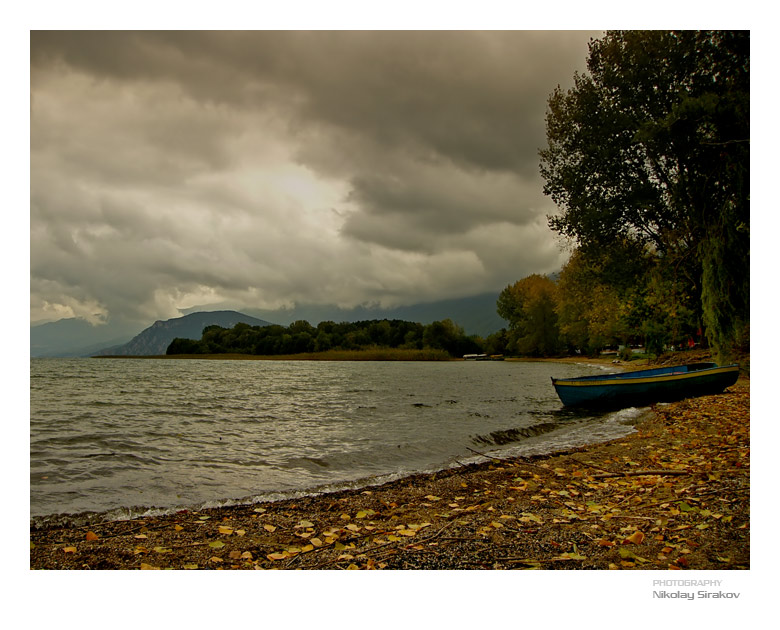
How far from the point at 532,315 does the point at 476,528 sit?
2538 inches

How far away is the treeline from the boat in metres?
10.8

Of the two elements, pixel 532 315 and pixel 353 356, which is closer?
pixel 353 356

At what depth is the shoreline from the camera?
13.5 ft

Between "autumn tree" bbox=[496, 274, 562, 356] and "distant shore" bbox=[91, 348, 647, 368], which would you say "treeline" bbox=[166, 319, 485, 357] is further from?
"autumn tree" bbox=[496, 274, 562, 356]

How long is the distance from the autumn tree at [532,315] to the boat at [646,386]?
4444 cm

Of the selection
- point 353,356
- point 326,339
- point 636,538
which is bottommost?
point 353,356

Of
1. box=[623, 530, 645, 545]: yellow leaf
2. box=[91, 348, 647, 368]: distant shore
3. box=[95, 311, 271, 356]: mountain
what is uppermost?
box=[95, 311, 271, 356]: mountain

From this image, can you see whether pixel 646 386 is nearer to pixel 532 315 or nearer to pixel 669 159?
pixel 669 159

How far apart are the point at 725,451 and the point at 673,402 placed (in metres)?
9.59

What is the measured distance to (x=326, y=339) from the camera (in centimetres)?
4100

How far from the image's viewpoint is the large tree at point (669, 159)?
6805 millimetres
